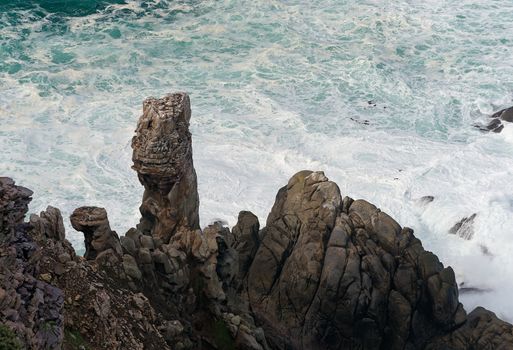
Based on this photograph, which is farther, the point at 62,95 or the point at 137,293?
the point at 62,95

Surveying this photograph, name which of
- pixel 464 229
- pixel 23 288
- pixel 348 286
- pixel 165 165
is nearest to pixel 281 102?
pixel 464 229

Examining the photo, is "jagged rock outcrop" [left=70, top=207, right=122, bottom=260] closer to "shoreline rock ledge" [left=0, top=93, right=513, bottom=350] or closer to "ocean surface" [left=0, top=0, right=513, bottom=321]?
"shoreline rock ledge" [left=0, top=93, right=513, bottom=350]

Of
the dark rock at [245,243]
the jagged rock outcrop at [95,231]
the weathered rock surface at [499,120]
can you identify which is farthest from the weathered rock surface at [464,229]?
the jagged rock outcrop at [95,231]

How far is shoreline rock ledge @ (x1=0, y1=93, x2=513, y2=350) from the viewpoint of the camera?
73.3ft

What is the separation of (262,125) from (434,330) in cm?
2422

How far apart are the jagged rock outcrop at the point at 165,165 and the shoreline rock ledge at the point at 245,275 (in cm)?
4

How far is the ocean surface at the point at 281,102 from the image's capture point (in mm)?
42812

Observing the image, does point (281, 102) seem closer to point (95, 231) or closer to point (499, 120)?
point (499, 120)

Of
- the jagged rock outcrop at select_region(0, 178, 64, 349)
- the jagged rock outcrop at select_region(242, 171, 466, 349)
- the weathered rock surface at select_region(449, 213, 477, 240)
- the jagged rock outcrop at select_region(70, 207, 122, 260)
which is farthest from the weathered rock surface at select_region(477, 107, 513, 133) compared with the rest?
the jagged rock outcrop at select_region(0, 178, 64, 349)

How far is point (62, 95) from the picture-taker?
5347cm

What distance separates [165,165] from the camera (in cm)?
2670

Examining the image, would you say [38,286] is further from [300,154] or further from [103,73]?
[103,73]

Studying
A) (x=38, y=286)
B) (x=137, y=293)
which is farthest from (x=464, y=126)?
(x=38, y=286)

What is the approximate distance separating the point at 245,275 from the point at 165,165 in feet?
19.9
